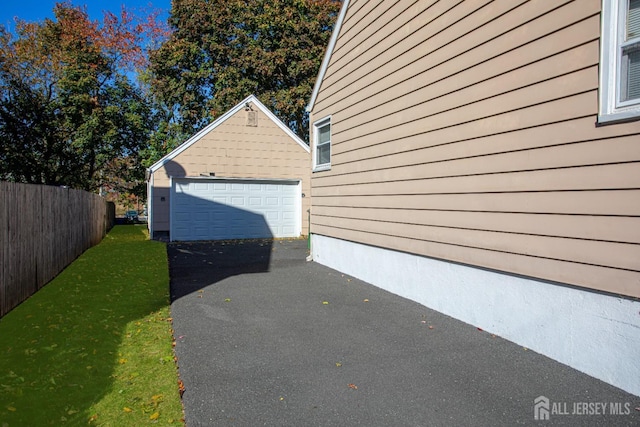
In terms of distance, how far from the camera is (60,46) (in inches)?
976

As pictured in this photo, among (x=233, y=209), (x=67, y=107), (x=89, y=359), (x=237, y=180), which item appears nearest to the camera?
(x=89, y=359)

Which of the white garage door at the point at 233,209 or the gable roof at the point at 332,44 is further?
the white garage door at the point at 233,209

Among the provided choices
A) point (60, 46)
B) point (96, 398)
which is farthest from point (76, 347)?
point (60, 46)

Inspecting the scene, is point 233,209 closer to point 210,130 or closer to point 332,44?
point 210,130

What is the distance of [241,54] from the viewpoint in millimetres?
24688

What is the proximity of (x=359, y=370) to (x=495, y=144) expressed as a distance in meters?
2.84

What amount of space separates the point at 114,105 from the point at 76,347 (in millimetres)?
23424

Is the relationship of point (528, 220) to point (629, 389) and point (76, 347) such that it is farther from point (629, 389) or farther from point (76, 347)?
point (76, 347)

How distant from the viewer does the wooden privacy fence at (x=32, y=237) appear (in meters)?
5.35

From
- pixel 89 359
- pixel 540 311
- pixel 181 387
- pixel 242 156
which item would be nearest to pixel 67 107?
pixel 242 156

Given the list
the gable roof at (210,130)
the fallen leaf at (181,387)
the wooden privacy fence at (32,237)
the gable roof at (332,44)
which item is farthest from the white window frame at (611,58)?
the gable roof at (210,130)

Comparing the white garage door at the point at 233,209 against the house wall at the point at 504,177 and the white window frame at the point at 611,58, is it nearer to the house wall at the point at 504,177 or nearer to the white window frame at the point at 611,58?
the house wall at the point at 504,177

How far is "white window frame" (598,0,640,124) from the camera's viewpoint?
332 centimetres

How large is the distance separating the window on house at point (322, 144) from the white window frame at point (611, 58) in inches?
231
